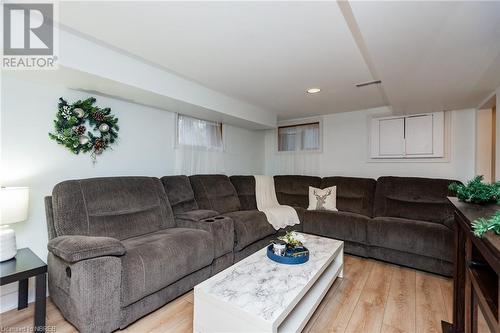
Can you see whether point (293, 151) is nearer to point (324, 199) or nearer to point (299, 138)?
point (299, 138)

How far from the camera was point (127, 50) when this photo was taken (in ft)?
6.22

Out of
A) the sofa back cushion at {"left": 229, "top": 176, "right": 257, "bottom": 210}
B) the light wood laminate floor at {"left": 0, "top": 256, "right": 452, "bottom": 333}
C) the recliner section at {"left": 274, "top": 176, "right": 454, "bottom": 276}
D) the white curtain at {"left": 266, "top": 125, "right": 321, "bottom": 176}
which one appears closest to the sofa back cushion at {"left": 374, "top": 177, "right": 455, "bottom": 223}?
the recliner section at {"left": 274, "top": 176, "right": 454, "bottom": 276}

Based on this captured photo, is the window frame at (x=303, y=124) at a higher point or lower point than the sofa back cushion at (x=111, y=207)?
higher

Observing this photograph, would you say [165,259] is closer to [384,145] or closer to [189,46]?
[189,46]

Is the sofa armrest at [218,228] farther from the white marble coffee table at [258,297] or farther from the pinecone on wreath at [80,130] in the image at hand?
the pinecone on wreath at [80,130]

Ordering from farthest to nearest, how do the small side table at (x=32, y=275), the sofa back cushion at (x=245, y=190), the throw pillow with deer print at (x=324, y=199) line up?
the sofa back cushion at (x=245, y=190)
the throw pillow with deer print at (x=324, y=199)
the small side table at (x=32, y=275)

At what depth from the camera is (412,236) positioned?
2.52m

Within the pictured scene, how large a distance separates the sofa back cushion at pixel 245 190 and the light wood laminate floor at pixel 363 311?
1.64 metres

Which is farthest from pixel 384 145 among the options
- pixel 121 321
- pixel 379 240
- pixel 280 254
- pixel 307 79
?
pixel 121 321

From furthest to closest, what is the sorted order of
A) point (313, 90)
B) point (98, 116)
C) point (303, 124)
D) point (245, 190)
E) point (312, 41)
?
point (303, 124) < point (245, 190) < point (313, 90) < point (98, 116) < point (312, 41)

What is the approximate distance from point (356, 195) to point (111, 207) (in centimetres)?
307

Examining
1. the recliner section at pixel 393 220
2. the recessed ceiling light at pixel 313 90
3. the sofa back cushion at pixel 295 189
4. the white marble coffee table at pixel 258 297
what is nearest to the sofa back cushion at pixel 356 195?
the recliner section at pixel 393 220

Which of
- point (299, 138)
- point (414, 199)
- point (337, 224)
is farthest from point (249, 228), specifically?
point (299, 138)

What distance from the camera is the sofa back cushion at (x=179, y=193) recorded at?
269 cm
